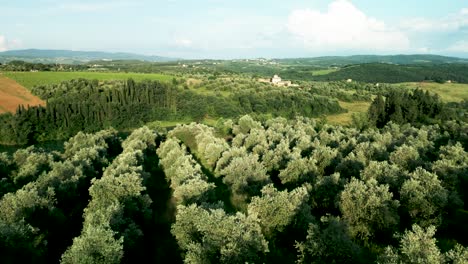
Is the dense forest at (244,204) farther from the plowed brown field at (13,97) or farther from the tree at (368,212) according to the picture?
the plowed brown field at (13,97)

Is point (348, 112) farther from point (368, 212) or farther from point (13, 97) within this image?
point (13, 97)

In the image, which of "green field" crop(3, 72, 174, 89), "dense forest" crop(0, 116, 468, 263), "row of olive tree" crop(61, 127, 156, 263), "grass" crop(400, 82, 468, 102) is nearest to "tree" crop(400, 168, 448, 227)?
"dense forest" crop(0, 116, 468, 263)

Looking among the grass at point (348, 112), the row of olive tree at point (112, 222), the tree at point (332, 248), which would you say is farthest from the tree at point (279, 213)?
the grass at point (348, 112)

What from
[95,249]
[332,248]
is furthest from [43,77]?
[332,248]

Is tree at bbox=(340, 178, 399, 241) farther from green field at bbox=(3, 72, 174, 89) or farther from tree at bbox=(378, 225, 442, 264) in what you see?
green field at bbox=(3, 72, 174, 89)

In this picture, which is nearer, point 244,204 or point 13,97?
point 244,204

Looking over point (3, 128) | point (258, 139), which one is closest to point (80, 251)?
point (258, 139)
